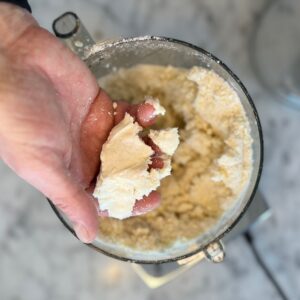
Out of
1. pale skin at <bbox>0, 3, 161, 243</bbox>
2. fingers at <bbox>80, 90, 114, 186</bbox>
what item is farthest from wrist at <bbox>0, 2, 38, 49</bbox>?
fingers at <bbox>80, 90, 114, 186</bbox>

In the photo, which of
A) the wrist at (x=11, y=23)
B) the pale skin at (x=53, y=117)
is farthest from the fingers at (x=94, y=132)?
the wrist at (x=11, y=23)

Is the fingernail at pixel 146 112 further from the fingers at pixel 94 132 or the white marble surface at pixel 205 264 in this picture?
the white marble surface at pixel 205 264

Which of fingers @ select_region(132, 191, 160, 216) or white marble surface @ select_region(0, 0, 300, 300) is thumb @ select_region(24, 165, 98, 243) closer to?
fingers @ select_region(132, 191, 160, 216)

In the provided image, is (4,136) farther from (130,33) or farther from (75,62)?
(130,33)

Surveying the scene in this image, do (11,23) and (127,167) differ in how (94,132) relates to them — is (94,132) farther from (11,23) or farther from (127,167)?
(11,23)

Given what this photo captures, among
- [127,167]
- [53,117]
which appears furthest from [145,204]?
[53,117]

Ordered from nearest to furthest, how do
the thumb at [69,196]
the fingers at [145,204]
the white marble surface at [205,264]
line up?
the thumb at [69,196]
the fingers at [145,204]
the white marble surface at [205,264]

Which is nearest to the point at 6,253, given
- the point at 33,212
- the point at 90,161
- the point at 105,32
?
the point at 33,212
